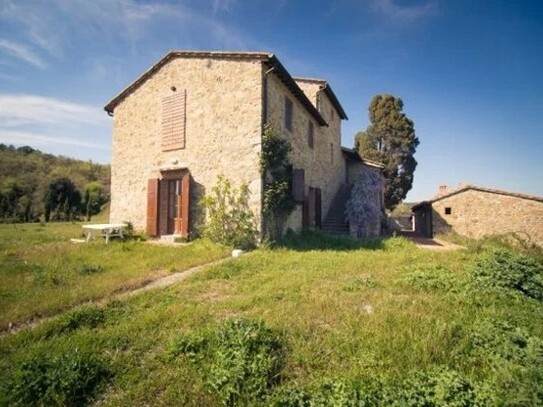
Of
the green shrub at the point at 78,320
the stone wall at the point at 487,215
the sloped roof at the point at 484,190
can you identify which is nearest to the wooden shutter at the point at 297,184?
the green shrub at the point at 78,320

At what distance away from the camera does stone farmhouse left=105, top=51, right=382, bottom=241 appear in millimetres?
10922

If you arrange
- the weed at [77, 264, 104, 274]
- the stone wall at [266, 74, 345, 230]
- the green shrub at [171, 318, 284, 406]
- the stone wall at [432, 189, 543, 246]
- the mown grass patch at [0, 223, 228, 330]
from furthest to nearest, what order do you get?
1. the stone wall at [432, 189, 543, 246]
2. the stone wall at [266, 74, 345, 230]
3. the weed at [77, 264, 104, 274]
4. the mown grass patch at [0, 223, 228, 330]
5. the green shrub at [171, 318, 284, 406]

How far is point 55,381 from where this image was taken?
2855 millimetres

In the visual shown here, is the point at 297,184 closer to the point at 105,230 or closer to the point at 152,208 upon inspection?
the point at 152,208

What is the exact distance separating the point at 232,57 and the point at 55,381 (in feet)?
35.6

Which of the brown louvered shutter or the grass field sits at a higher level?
the brown louvered shutter

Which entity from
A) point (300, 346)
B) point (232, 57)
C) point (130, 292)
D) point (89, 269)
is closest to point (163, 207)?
point (89, 269)

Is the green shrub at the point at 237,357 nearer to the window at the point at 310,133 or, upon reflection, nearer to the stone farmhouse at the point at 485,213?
the window at the point at 310,133

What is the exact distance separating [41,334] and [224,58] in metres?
10.3

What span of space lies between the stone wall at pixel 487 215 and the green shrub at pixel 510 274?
13632 mm

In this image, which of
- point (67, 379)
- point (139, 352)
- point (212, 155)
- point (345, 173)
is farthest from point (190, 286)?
point (345, 173)

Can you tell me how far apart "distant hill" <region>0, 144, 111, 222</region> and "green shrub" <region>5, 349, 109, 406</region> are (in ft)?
97.9

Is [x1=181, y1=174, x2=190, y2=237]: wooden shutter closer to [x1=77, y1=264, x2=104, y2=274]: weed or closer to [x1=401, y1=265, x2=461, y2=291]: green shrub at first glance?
[x1=77, y1=264, x2=104, y2=274]: weed

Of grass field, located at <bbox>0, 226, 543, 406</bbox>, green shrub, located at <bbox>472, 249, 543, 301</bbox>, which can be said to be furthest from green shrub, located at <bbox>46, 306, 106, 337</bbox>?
green shrub, located at <bbox>472, 249, 543, 301</bbox>
